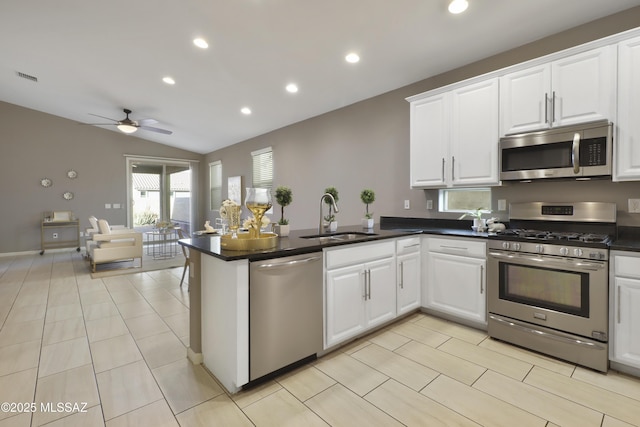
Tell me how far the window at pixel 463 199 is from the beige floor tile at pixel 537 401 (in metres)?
1.88

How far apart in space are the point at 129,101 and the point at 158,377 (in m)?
5.60

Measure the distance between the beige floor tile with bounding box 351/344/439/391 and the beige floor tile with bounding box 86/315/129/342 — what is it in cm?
225

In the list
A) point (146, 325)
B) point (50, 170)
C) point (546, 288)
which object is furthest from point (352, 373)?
point (50, 170)

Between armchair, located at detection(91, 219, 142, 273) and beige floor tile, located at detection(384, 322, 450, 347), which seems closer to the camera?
beige floor tile, located at detection(384, 322, 450, 347)

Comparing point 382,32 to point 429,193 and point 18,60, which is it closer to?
point 429,193

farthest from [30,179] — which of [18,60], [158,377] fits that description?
[158,377]

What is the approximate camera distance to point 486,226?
305 cm

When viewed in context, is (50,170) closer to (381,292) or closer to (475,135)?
(381,292)

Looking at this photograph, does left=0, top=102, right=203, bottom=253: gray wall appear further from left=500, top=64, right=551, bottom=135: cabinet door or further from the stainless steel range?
the stainless steel range

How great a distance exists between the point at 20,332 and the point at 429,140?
457 centimetres

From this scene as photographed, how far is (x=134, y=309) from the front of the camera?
11.1 ft

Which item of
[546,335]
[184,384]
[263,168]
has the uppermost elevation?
[263,168]

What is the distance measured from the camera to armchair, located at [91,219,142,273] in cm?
514

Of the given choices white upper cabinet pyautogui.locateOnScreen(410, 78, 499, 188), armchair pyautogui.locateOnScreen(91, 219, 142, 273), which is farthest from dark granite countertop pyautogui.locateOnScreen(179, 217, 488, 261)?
armchair pyautogui.locateOnScreen(91, 219, 142, 273)
